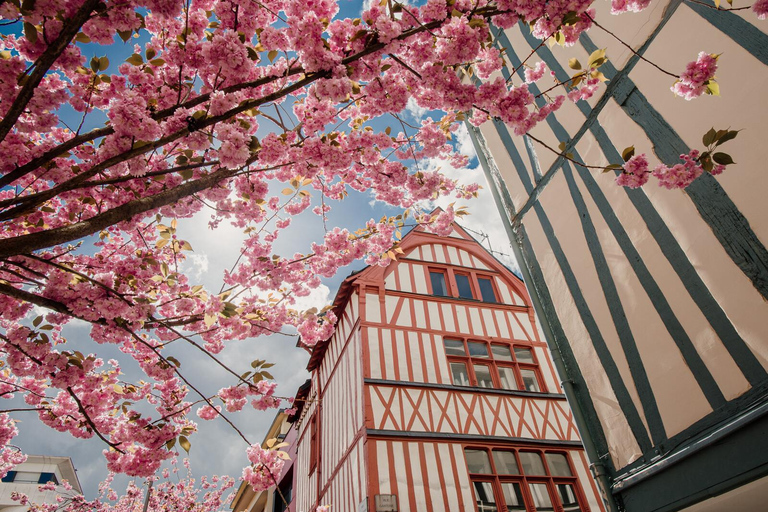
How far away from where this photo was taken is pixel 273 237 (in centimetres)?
411

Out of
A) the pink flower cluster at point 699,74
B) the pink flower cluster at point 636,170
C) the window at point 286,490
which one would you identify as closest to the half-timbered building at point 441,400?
the window at point 286,490

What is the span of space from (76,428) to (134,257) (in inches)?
73.5

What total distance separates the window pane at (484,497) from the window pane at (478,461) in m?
0.18

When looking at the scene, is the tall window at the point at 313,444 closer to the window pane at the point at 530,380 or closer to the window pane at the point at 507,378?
the window pane at the point at 507,378

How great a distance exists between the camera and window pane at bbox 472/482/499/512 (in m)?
6.02

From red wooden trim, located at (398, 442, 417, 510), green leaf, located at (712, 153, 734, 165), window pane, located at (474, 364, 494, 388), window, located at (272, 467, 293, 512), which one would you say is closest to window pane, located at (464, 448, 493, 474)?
red wooden trim, located at (398, 442, 417, 510)

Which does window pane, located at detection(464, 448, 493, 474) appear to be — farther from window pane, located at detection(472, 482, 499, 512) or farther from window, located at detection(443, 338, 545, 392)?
window, located at detection(443, 338, 545, 392)

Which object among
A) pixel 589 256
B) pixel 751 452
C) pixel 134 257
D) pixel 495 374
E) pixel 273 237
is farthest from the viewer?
pixel 495 374

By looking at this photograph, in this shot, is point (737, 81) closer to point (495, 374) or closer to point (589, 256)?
point (589, 256)

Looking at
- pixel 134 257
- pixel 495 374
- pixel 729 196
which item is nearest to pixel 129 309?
pixel 134 257

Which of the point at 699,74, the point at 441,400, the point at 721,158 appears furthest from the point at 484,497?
the point at 699,74

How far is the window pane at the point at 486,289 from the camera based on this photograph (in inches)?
361

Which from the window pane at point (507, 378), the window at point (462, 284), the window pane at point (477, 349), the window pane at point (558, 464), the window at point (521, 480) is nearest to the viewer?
the window at point (521, 480)

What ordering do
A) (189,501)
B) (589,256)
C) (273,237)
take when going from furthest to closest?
(189,501) < (273,237) < (589,256)
